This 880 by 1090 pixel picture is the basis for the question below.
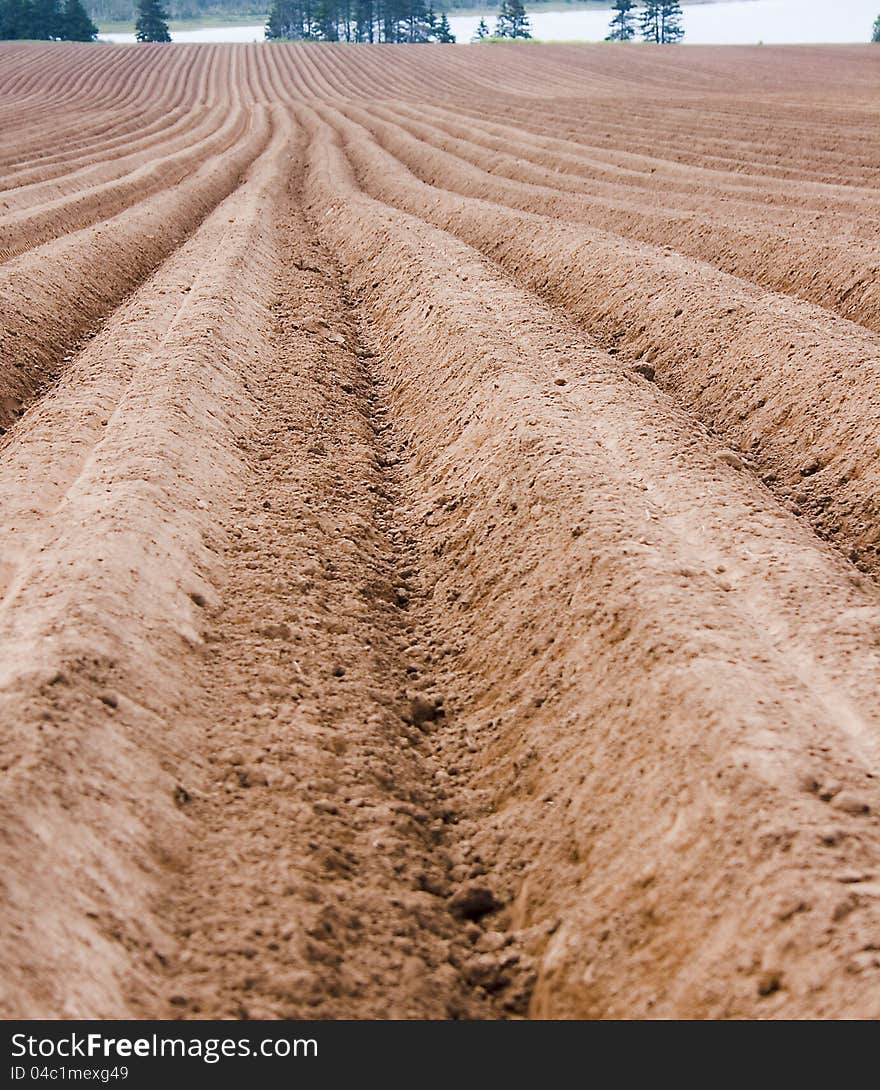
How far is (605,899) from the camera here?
3473 mm

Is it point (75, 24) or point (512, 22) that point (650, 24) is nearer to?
point (512, 22)

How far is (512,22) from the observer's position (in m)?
89.9

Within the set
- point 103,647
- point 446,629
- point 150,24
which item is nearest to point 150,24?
point 150,24

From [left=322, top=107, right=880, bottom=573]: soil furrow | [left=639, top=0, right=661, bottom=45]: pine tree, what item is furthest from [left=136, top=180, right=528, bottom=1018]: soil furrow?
[left=639, top=0, right=661, bottom=45]: pine tree

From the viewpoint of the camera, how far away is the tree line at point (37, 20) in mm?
76125

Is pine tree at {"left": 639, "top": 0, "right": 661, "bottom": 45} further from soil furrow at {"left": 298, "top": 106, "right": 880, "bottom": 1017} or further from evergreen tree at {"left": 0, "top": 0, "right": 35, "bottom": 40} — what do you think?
soil furrow at {"left": 298, "top": 106, "right": 880, "bottom": 1017}

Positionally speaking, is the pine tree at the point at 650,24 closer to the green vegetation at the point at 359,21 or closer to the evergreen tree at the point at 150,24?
the green vegetation at the point at 359,21

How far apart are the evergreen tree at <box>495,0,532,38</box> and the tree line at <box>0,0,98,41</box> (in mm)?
36889

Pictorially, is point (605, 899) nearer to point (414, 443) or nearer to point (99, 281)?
point (414, 443)

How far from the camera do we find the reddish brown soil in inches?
126

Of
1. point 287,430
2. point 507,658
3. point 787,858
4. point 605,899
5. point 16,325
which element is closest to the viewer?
point 787,858

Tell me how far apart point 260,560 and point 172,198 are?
1224cm

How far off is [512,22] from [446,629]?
322ft
